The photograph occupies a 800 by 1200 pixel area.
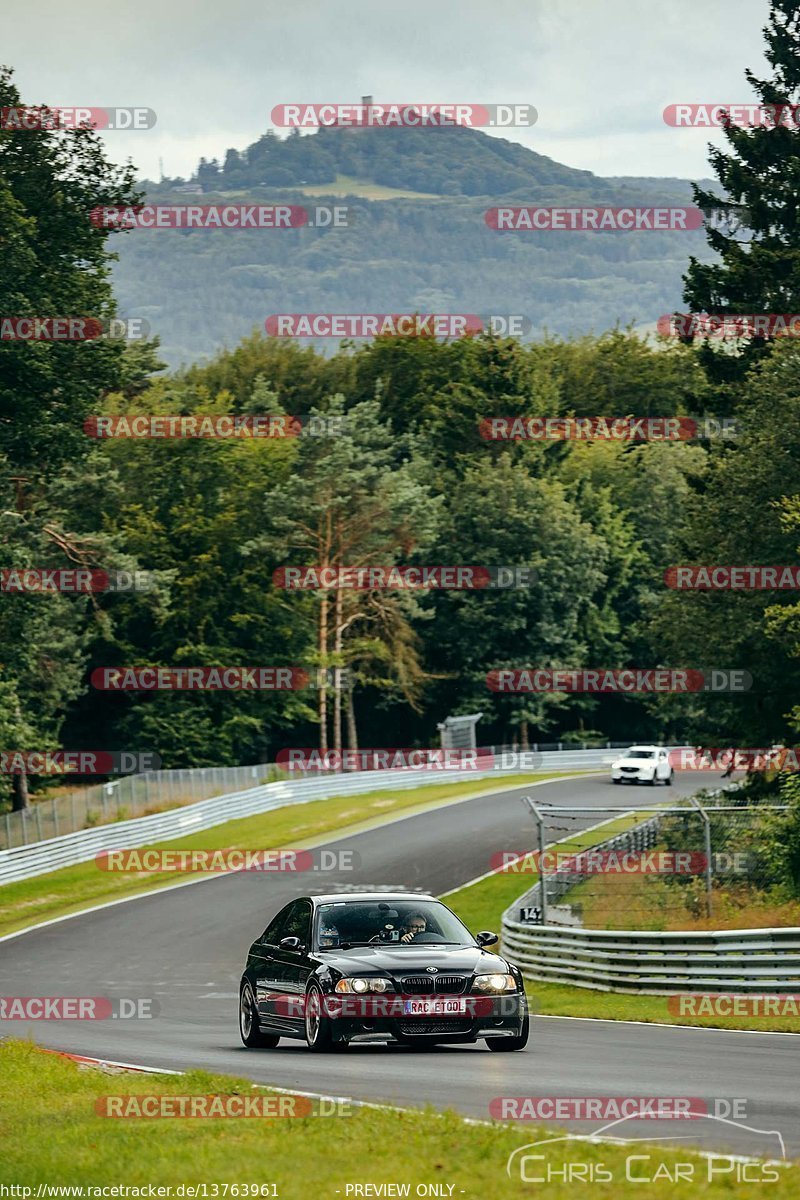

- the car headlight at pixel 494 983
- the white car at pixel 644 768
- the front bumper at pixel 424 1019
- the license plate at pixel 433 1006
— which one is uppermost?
the car headlight at pixel 494 983

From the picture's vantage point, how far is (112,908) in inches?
1625

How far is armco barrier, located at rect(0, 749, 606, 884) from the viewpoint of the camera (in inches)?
1839

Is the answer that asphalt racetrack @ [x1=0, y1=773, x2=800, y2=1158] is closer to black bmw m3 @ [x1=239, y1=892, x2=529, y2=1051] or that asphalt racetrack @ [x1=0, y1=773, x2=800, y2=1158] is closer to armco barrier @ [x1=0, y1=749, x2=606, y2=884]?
black bmw m3 @ [x1=239, y1=892, x2=529, y2=1051]

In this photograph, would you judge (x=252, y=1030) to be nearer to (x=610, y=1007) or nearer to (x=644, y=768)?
(x=610, y=1007)

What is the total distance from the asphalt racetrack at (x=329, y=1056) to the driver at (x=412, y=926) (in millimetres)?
1008

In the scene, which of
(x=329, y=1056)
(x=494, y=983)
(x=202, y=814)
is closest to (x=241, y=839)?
(x=202, y=814)

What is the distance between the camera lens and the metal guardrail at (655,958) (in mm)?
21031

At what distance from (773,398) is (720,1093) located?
30237 mm

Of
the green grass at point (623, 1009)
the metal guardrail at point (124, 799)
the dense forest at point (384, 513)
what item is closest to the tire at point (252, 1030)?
the green grass at point (623, 1009)

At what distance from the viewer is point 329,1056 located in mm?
15305

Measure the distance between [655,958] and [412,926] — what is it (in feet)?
28.3

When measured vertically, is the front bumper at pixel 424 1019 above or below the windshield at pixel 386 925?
below

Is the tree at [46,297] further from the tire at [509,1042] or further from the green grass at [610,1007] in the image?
the tire at [509,1042]

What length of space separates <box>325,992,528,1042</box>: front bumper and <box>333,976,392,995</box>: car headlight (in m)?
0.08
